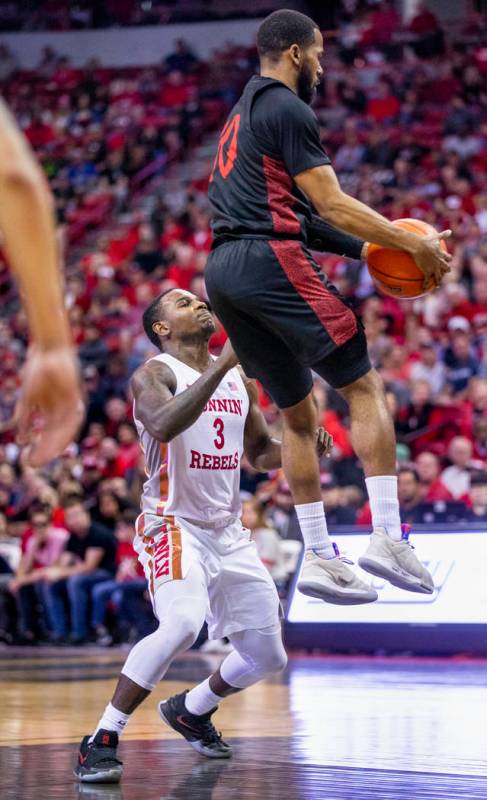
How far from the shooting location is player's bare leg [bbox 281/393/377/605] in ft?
16.4

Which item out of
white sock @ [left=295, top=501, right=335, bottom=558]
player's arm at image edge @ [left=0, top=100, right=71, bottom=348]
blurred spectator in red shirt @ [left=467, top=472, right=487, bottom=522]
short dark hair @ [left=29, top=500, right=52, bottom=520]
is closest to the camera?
player's arm at image edge @ [left=0, top=100, right=71, bottom=348]

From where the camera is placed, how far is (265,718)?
25.7 feet

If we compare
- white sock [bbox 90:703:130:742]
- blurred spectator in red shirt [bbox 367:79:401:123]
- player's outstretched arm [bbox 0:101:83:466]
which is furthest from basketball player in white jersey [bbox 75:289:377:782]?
blurred spectator in red shirt [bbox 367:79:401:123]

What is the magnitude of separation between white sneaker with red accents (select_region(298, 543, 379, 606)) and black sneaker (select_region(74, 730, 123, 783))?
1273 mm

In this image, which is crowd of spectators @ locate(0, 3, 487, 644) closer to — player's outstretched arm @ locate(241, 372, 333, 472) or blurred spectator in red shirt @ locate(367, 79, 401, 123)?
blurred spectator in red shirt @ locate(367, 79, 401, 123)

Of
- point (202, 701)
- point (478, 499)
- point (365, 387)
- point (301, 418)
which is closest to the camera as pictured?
point (365, 387)

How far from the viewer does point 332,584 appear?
494 centimetres

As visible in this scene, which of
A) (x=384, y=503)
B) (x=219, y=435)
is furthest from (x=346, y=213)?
(x=219, y=435)

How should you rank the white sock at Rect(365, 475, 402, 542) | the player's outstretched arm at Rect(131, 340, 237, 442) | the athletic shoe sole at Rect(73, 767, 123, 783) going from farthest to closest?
the player's outstretched arm at Rect(131, 340, 237, 442)
the athletic shoe sole at Rect(73, 767, 123, 783)
the white sock at Rect(365, 475, 402, 542)

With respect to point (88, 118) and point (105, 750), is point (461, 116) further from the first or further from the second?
point (105, 750)

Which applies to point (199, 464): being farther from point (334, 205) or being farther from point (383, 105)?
point (383, 105)

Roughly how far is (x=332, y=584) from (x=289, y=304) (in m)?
1.08

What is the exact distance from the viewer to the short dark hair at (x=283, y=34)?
16.0ft

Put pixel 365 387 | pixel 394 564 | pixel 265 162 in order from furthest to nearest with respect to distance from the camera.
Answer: pixel 365 387 < pixel 394 564 < pixel 265 162
